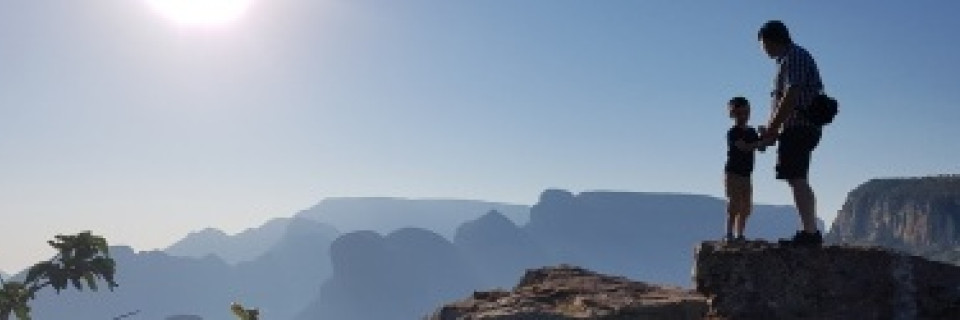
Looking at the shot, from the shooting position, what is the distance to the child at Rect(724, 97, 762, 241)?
11.2 m

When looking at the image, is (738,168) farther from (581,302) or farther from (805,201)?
(581,302)

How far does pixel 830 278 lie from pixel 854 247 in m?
0.45

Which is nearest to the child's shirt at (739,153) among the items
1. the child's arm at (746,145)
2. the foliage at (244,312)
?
the child's arm at (746,145)

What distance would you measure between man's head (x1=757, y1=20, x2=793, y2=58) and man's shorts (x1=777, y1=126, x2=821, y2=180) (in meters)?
0.91

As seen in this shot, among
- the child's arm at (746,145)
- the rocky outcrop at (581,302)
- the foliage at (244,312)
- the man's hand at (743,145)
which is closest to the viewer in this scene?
the rocky outcrop at (581,302)

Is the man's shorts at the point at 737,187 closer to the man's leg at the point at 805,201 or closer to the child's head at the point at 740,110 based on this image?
the child's head at the point at 740,110

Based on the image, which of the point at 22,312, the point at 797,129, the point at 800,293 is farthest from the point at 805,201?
the point at 22,312

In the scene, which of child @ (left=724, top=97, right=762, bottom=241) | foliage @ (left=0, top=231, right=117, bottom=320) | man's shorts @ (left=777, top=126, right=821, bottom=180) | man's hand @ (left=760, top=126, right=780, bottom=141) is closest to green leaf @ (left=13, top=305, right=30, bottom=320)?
foliage @ (left=0, top=231, right=117, bottom=320)

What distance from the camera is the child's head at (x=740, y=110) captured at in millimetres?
11242

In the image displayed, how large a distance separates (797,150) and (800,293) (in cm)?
158

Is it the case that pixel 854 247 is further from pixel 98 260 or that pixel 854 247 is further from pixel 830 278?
pixel 98 260

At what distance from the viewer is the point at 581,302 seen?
963 cm

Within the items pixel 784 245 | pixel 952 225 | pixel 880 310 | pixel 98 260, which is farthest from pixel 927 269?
pixel 952 225

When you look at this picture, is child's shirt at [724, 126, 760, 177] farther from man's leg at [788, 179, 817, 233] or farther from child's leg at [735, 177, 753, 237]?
man's leg at [788, 179, 817, 233]
